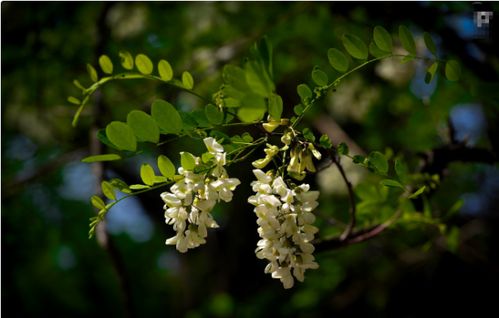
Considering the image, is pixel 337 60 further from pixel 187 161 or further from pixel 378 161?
pixel 187 161

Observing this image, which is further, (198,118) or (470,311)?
(470,311)

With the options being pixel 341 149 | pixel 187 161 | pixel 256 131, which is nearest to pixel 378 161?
pixel 341 149

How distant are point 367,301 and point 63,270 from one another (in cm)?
300

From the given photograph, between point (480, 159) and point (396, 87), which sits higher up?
point (480, 159)

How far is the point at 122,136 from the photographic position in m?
0.79

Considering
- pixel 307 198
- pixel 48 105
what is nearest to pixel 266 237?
pixel 307 198

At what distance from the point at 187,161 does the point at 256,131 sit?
216cm

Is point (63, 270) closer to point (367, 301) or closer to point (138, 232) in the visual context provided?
point (138, 232)

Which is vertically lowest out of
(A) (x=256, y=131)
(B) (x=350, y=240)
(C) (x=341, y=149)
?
(A) (x=256, y=131)

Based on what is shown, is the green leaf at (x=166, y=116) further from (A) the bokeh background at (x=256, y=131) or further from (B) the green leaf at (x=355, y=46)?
(A) the bokeh background at (x=256, y=131)

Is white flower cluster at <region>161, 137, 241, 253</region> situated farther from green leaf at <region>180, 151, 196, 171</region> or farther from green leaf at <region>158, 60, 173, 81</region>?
green leaf at <region>158, 60, 173, 81</region>

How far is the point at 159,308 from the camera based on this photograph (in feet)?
20.2

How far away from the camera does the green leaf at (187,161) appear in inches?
28.1

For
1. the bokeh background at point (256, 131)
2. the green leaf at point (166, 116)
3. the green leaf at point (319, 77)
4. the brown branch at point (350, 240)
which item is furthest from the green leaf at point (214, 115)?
the bokeh background at point (256, 131)
